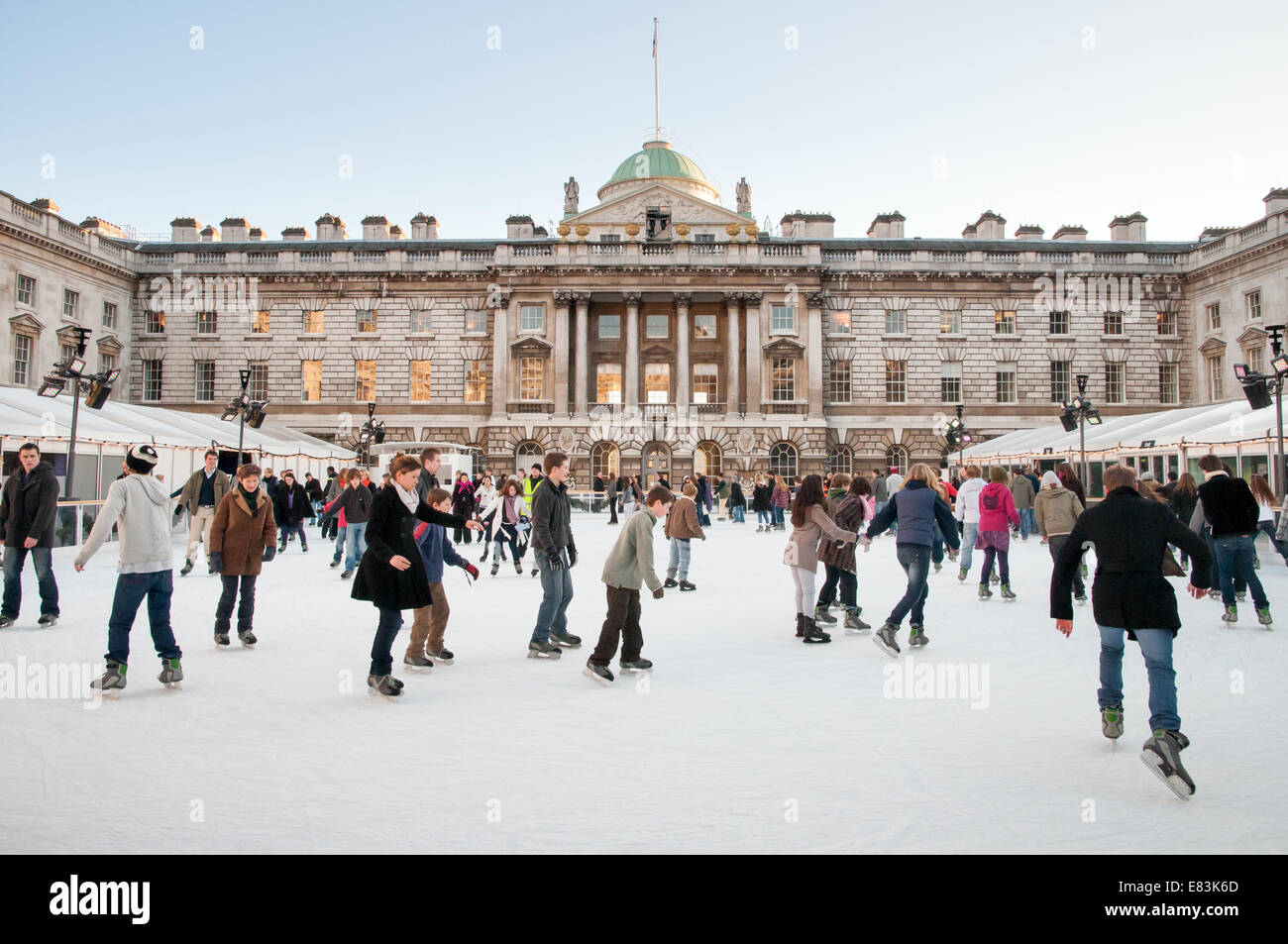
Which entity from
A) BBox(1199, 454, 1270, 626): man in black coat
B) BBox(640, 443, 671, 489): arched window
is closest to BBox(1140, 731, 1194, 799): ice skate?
BBox(1199, 454, 1270, 626): man in black coat

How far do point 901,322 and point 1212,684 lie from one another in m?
38.3

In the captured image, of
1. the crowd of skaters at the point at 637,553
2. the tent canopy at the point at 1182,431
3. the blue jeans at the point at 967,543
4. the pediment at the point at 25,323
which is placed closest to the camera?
the crowd of skaters at the point at 637,553

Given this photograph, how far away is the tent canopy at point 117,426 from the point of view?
18766 mm

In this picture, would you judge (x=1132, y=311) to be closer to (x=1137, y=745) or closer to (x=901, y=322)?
(x=901, y=322)

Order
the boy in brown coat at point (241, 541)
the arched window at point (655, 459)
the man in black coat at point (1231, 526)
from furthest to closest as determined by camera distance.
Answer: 1. the arched window at point (655, 459)
2. the man in black coat at point (1231, 526)
3. the boy in brown coat at point (241, 541)

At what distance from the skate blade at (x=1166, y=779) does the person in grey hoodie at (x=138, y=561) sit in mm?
6558

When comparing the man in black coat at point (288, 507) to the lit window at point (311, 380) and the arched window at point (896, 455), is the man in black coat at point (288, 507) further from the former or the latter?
the arched window at point (896, 455)

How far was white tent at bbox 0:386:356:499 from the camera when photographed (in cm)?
1883

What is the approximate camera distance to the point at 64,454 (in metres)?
19.7

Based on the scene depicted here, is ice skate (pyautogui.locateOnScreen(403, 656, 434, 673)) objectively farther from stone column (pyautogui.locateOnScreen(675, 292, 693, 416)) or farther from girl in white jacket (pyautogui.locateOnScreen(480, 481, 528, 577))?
stone column (pyautogui.locateOnScreen(675, 292, 693, 416))

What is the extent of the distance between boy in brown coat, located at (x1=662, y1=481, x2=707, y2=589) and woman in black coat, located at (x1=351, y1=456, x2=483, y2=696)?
623 centimetres

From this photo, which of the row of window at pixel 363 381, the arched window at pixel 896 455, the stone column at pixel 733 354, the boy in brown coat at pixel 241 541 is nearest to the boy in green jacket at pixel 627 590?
the boy in brown coat at pixel 241 541

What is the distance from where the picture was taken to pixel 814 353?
137 ft
